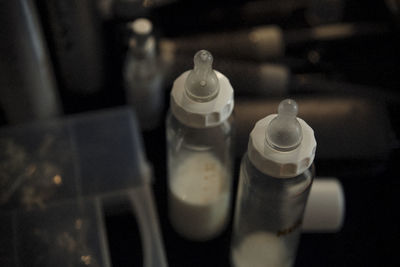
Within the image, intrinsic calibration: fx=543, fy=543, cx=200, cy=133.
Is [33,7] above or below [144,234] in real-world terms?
above

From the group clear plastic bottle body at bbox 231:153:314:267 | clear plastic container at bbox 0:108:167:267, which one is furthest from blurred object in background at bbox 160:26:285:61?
clear plastic bottle body at bbox 231:153:314:267

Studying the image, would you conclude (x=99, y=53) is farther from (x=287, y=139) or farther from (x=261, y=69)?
(x=287, y=139)

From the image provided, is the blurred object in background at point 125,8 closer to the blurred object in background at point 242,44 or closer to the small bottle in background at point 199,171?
the blurred object in background at point 242,44

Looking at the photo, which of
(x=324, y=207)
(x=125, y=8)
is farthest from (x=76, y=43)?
(x=324, y=207)

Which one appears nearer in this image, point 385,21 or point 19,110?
point 19,110

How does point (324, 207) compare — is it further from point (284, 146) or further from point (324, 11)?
point (324, 11)

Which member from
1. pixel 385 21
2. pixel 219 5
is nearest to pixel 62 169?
pixel 219 5

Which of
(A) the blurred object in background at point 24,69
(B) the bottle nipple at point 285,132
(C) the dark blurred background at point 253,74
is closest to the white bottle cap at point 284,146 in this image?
(B) the bottle nipple at point 285,132
